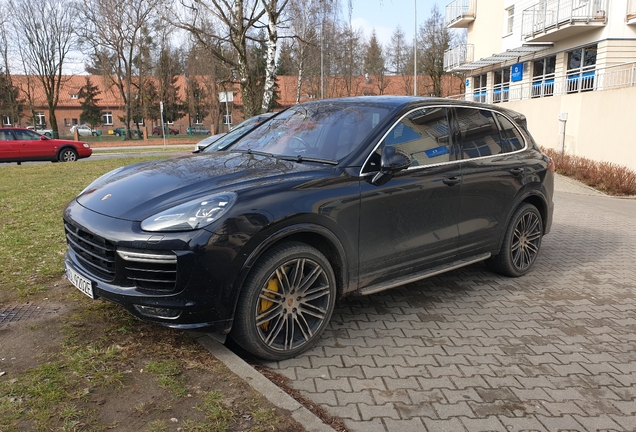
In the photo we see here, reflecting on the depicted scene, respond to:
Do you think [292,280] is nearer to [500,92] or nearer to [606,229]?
[606,229]

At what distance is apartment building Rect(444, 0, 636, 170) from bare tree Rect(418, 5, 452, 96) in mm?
12979

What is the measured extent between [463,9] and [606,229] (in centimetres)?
2846

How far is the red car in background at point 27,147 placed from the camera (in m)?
20.1

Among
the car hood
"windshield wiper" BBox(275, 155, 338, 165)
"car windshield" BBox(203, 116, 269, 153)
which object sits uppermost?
"car windshield" BBox(203, 116, 269, 153)

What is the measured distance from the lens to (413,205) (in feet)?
13.1

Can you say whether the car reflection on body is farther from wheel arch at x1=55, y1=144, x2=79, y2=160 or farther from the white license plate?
wheel arch at x1=55, y1=144, x2=79, y2=160

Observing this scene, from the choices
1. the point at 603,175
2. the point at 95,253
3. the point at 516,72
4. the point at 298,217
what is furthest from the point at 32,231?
the point at 516,72

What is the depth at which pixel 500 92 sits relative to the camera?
29422 mm

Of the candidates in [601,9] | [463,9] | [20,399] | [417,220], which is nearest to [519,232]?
[417,220]

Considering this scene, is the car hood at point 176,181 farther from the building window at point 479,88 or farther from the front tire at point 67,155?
the building window at point 479,88

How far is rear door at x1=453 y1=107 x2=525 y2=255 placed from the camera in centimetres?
456

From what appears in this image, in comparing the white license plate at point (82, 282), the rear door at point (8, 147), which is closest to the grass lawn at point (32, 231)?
the white license plate at point (82, 282)

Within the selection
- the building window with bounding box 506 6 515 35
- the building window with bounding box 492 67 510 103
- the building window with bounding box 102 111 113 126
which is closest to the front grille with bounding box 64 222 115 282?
the building window with bounding box 492 67 510 103

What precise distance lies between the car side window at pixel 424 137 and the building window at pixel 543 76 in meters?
21.6
